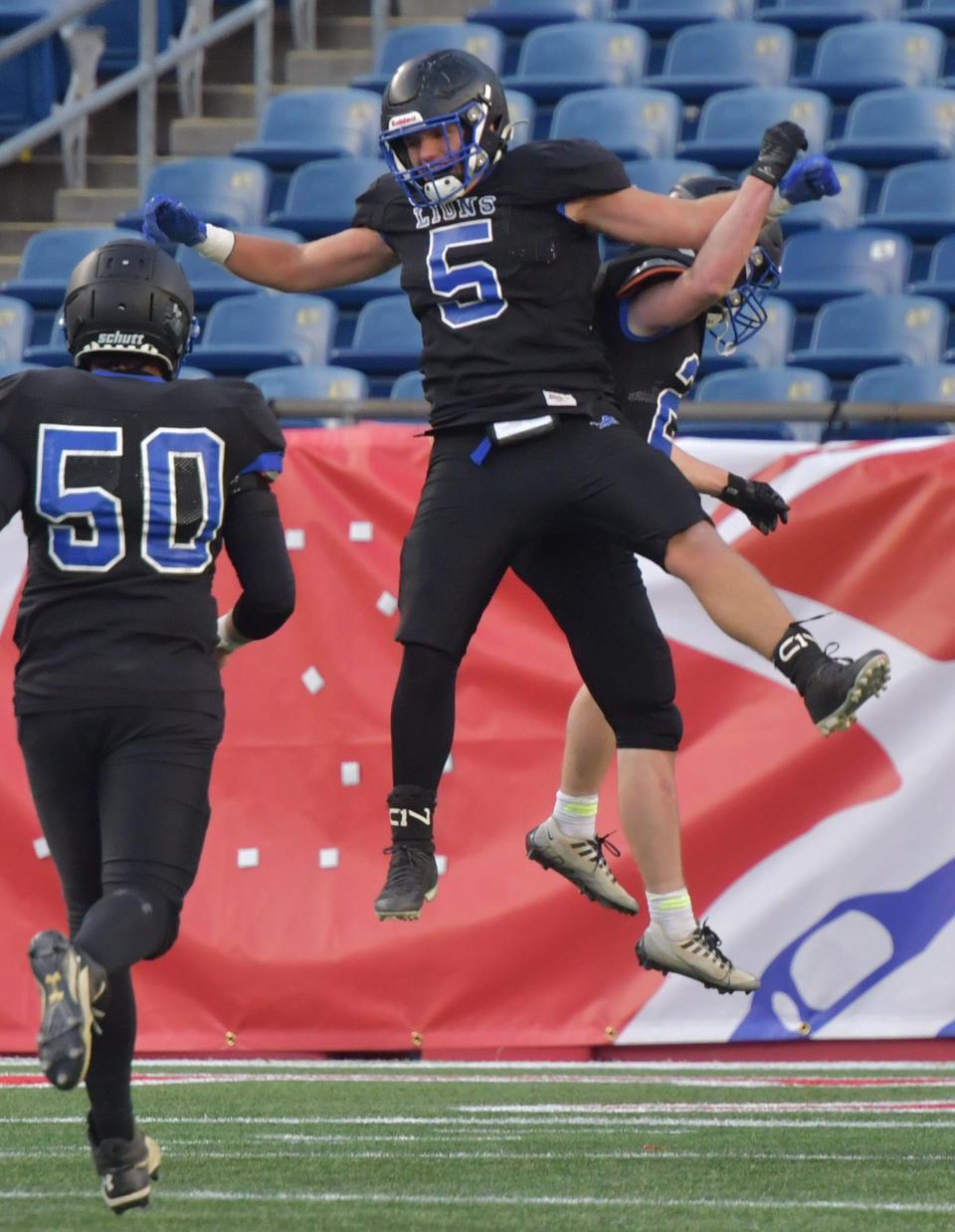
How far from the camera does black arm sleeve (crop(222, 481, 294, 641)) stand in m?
3.66

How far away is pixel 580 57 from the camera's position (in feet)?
32.8

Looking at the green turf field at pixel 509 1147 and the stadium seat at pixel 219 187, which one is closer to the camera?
the green turf field at pixel 509 1147

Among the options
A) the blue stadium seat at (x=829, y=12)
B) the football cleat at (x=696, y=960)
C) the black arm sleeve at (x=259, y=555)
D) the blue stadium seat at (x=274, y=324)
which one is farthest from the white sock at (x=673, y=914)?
the blue stadium seat at (x=829, y=12)

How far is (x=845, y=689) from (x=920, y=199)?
18.2ft

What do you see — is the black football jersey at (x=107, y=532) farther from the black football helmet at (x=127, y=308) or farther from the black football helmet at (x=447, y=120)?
the black football helmet at (x=447, y=120)

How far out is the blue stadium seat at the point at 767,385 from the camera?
785 centimetres

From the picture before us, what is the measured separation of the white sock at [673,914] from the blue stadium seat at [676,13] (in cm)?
660

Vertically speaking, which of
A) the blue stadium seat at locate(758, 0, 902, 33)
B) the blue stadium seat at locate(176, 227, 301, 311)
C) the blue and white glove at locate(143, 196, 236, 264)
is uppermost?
the blue and white glove at locate(143, 196, 236, 264)

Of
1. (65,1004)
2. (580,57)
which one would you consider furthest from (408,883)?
(580,57)

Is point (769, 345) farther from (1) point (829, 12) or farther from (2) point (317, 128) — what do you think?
(2) point (317, 128)

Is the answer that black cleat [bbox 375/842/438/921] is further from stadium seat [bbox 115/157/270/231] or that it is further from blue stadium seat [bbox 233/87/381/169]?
blue stadium seat [bbox 233/87/381/169]

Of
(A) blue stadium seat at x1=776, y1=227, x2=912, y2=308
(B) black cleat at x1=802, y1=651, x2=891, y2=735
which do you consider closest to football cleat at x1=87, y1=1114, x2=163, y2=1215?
(B) black cleat at x1=802, y1=651, x2=891, y2=735

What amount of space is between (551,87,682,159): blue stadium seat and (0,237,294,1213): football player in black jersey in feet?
19.8

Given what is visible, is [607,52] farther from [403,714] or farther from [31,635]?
[31,635]
